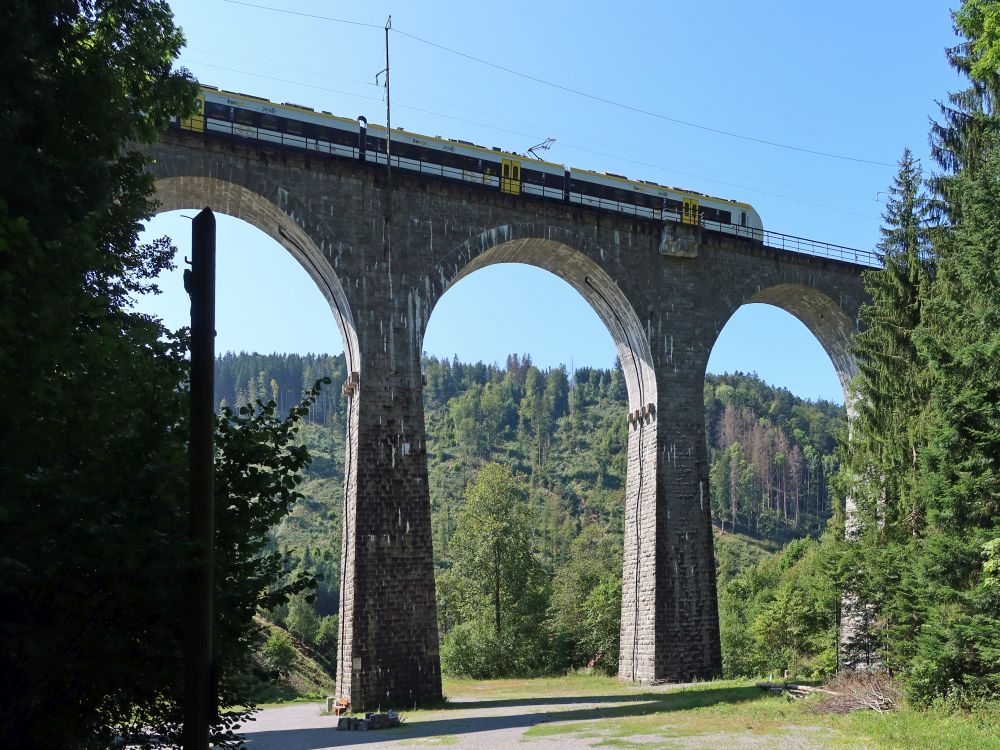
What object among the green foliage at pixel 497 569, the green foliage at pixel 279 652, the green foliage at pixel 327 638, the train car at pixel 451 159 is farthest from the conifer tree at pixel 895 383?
the green foliage at pixel 327 638

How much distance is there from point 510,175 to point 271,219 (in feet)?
34.1

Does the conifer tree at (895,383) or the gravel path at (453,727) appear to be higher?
the conifer tree at (895,383)

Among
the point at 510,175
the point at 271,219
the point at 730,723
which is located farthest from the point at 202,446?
the point at 510,175

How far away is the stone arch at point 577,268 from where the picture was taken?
25125 millimetres

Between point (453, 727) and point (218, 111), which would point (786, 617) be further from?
point (218, 111)

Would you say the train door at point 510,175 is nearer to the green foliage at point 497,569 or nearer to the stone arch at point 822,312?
the stone arch at point 822,312

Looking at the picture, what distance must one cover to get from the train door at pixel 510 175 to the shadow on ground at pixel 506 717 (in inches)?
644

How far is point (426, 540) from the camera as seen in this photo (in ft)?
72.9

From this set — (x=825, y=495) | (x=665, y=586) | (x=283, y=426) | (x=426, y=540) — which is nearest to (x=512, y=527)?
(x=665, y=586)

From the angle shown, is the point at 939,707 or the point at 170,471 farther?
the point at 939,707

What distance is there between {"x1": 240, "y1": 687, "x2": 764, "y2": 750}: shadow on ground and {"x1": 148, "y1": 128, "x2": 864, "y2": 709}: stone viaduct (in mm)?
2039

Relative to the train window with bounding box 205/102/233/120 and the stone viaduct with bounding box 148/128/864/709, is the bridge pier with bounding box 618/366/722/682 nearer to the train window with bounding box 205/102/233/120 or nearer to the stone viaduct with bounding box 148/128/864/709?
the stone viaduct with bounding box 148/128/864/709

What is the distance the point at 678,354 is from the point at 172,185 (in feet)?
48.5

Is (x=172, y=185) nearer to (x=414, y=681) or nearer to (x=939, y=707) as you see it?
(x=414, y=681)
